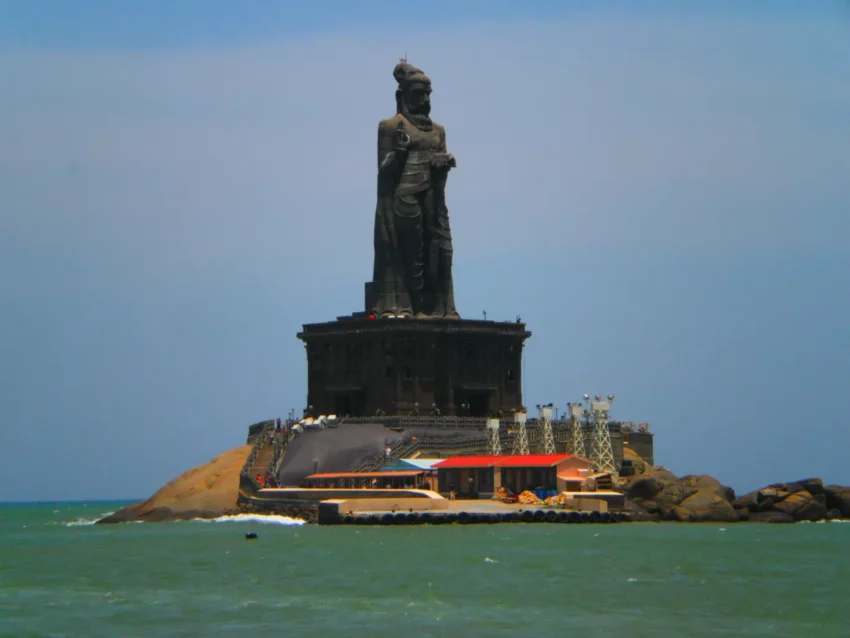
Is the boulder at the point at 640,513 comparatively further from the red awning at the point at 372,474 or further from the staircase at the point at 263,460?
the staircase at the point at 263,460

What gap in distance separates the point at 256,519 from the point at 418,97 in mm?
23106

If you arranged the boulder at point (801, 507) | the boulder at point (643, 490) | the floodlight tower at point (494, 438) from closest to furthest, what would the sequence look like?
the boulder at point (643, 490) → the boulder at point (801, 507) → the floodlight tower at point (494, 438)

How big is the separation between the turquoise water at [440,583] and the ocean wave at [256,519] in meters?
4.52

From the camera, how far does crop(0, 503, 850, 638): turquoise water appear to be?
3947 cm

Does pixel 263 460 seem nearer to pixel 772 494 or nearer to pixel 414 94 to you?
pixel 414 94

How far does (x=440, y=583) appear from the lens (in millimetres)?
46438

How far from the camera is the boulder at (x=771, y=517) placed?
2790 inches

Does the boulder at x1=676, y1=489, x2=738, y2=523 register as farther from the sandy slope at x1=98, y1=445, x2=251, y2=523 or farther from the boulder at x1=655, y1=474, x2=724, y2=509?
the sandy slope at x1=98, y1=445, x2=251, y2=523

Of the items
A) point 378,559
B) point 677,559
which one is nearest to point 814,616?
point 677,559

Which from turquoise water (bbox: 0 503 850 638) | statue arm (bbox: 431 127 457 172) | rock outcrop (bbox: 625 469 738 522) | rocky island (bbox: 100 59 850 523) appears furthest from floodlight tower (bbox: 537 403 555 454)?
statue arm (bbox: 431 127 457 172)

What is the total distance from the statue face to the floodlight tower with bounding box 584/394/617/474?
736 inches

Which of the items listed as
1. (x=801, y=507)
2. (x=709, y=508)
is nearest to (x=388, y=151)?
(x=709, y=508)

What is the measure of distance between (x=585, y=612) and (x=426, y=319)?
43654 mm

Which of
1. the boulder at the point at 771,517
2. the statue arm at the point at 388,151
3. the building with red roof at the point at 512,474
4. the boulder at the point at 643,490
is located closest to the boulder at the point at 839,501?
the boulder at the point at 771,517
